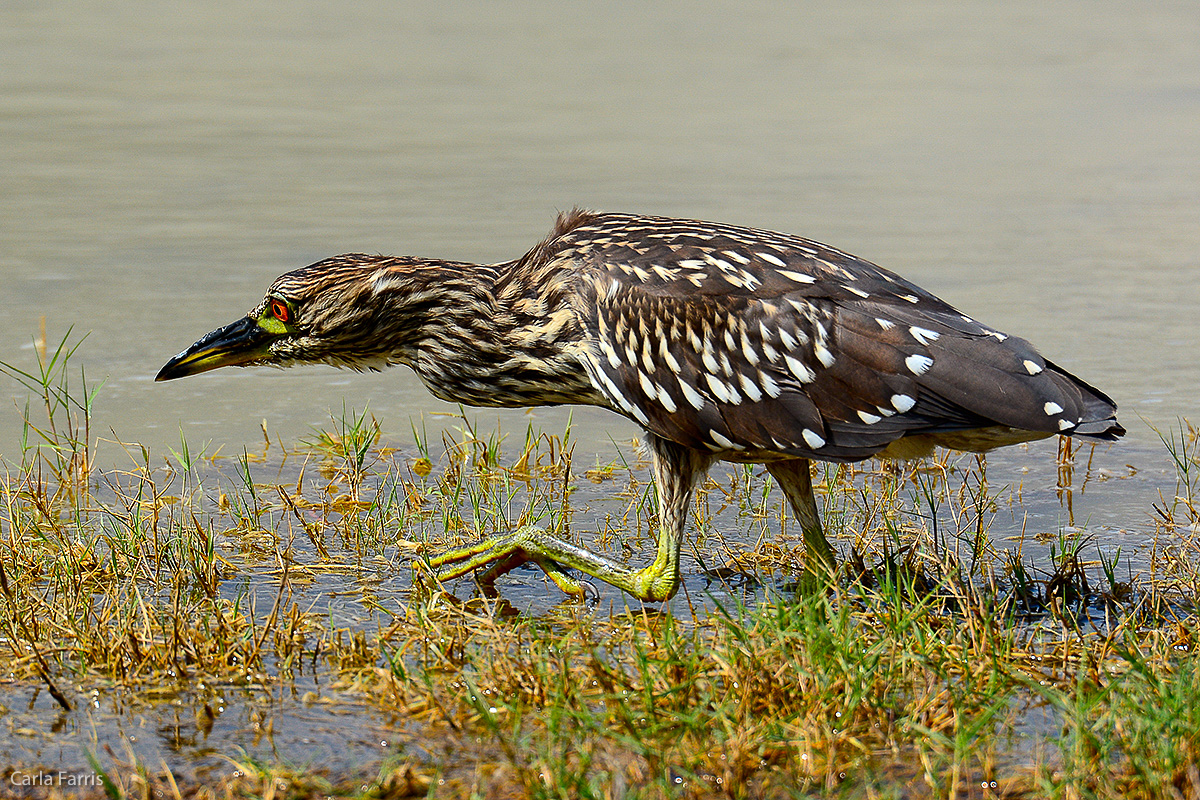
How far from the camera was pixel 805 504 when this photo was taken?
4.91 m

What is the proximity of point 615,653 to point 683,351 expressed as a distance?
0.97 m

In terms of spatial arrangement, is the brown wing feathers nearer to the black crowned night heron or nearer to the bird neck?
the black crowned night heron

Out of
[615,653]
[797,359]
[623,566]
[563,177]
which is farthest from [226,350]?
[563,177]

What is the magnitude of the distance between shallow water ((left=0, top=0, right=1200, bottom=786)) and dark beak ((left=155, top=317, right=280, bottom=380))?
117 cm

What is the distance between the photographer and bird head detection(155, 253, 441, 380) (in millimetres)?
4996

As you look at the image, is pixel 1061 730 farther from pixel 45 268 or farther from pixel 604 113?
pixel 604 113

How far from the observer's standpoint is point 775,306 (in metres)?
4.56

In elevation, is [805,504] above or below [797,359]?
below

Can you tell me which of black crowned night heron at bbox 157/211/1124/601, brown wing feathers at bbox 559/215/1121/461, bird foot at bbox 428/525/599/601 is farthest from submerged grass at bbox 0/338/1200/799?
brown wing feathers at bbox 559/215/1121/461

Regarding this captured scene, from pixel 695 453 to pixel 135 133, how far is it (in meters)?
11.4

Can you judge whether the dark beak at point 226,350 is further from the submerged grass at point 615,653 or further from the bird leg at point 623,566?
the bird leg at point 623,566

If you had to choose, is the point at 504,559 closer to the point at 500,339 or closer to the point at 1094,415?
the point at 500,339

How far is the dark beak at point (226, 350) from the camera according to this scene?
5.20 metres

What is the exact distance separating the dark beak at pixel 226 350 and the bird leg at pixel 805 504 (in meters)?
1.81
